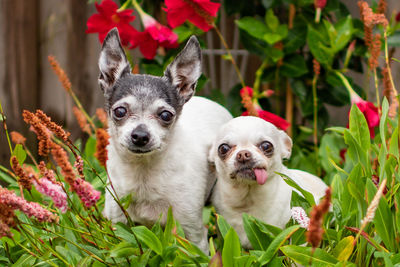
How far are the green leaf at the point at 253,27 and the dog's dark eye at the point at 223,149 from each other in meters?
1.11

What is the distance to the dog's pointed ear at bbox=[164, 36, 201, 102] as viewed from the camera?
1.98 m

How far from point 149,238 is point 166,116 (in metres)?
0.49

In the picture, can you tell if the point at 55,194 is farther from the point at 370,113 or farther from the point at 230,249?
the point at 370,113

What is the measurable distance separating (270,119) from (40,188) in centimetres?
131

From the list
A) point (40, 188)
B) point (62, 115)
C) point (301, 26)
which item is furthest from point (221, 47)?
point (40, 188)

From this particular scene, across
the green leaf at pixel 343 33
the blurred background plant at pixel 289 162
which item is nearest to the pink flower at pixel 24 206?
the blurred background plant at pixel 289 162

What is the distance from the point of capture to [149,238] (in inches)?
61.6

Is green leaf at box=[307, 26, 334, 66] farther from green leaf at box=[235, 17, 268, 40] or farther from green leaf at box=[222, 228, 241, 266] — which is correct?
green leaf at box=[222, 228, 241, 266]

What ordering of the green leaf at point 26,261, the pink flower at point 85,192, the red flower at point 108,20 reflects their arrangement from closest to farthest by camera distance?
the pink flower at point 85,192
the green leaf at point 26,261
the red flower at point 108,20

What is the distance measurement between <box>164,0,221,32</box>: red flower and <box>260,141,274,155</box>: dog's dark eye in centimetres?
83

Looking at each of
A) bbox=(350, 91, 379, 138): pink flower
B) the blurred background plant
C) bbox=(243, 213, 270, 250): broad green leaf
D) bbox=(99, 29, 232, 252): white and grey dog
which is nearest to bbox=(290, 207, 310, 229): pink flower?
the blurred background plant

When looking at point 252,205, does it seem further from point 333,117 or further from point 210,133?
point 333,117

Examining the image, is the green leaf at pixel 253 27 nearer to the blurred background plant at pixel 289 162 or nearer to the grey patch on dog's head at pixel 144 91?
the blurred background plant at pixel 289 162

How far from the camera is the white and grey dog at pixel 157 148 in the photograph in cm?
186
